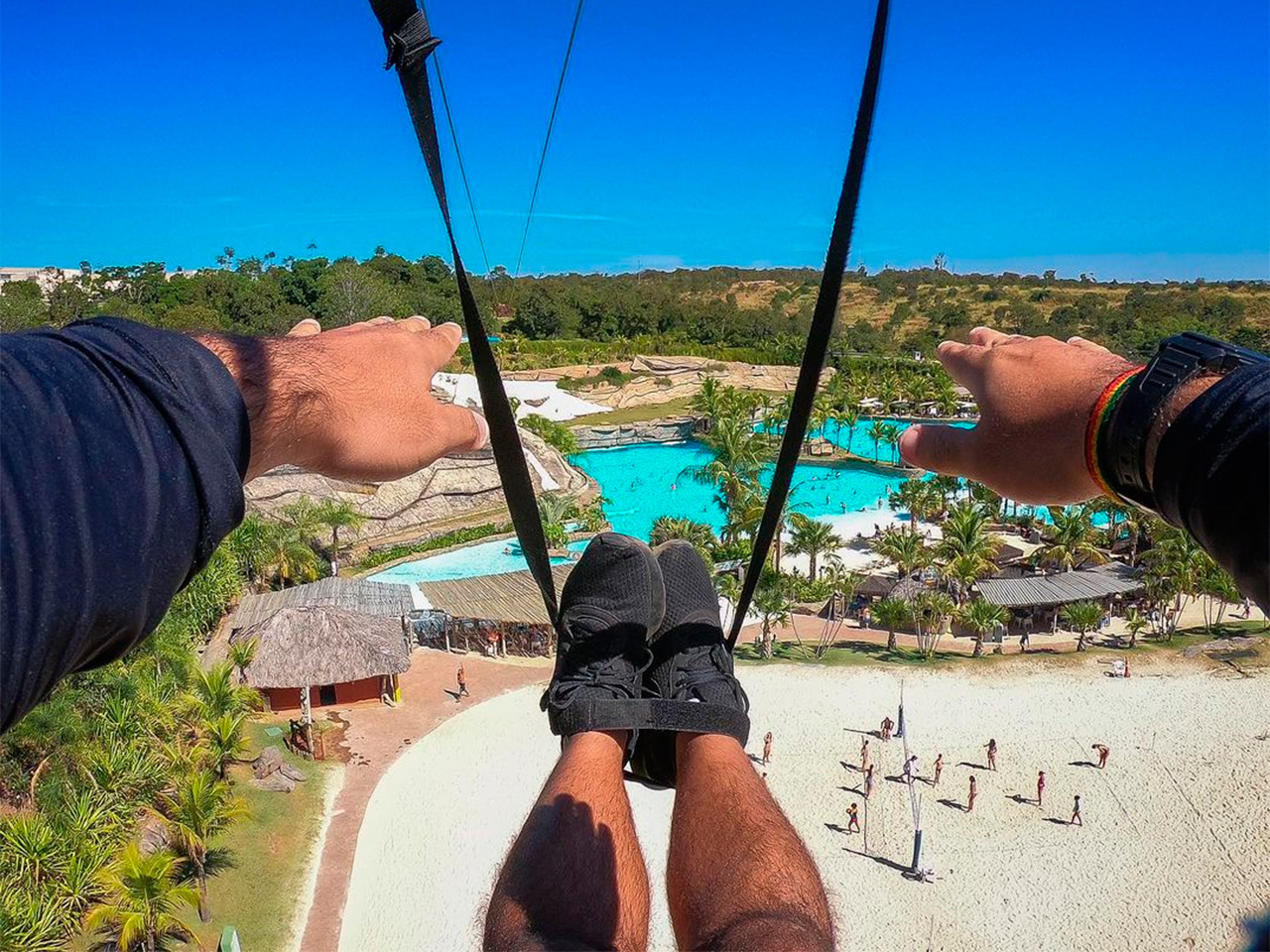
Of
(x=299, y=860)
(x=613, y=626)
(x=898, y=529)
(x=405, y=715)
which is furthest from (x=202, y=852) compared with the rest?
(x=898, y=529)

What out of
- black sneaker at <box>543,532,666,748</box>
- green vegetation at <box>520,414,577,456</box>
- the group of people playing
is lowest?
the group of people playing

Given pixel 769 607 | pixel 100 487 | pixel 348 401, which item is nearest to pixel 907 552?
pixel 769 607

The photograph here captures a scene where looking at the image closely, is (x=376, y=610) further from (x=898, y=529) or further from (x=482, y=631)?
(x=898, y=529)

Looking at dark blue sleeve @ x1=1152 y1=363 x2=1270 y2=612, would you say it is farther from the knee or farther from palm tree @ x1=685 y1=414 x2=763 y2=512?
palm tree @ x1=685 y1=414 x2=763 y2=512

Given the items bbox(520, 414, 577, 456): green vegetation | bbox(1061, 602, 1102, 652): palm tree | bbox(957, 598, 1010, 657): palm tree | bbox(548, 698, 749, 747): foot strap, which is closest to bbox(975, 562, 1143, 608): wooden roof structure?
bbox(1061, 602, 1102, 652): palm tree

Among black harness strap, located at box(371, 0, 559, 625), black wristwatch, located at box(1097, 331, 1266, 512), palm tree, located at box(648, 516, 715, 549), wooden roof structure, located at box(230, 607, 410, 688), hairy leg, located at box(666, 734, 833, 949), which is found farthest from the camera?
palm tree, located at box(648, 516, 715, 549)
